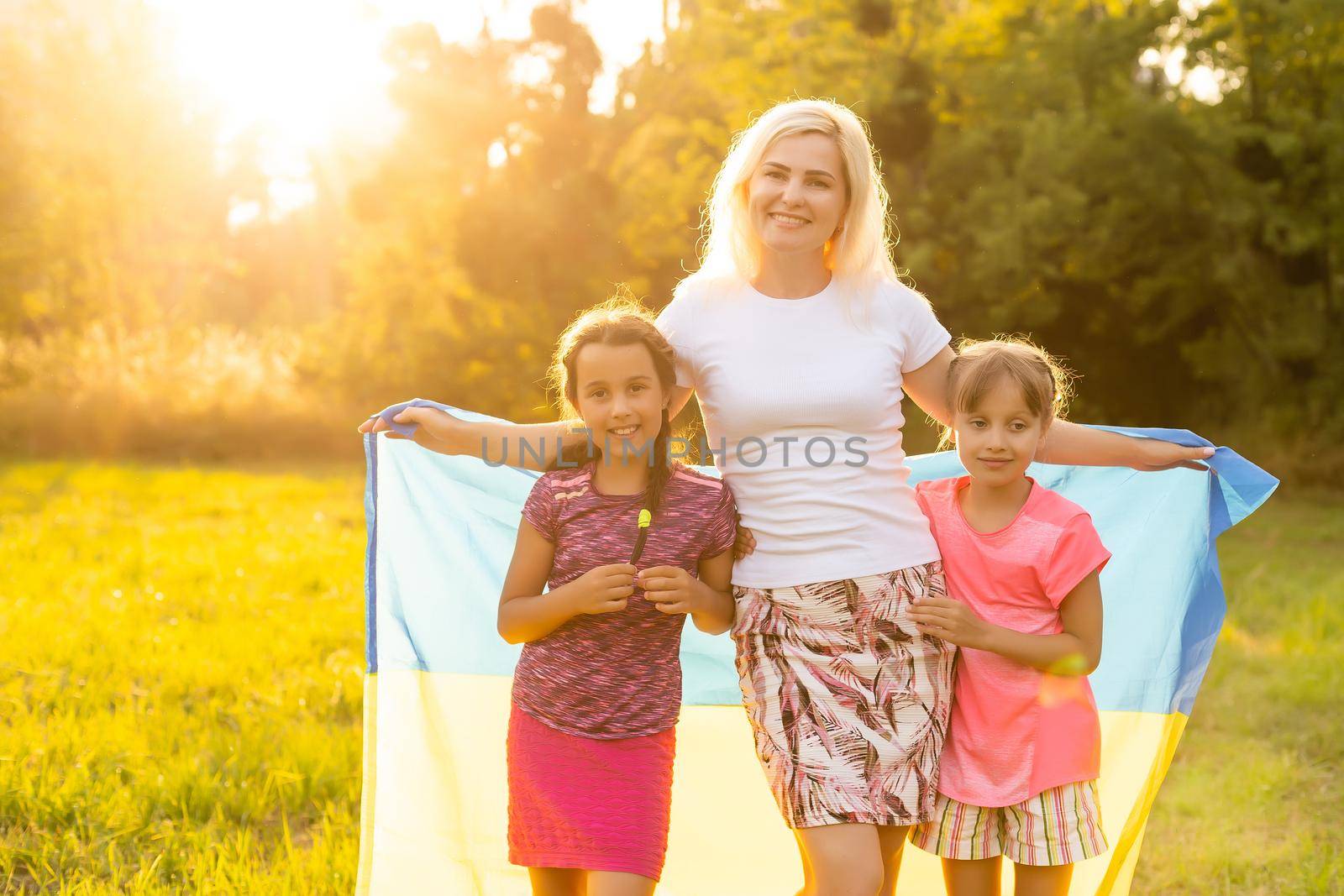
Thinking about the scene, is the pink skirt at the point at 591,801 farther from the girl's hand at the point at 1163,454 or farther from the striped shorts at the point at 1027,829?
the girl's hand at the point at 1163,454

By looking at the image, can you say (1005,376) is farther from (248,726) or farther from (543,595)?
(248,726)

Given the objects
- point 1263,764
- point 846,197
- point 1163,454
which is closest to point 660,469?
point 846,197

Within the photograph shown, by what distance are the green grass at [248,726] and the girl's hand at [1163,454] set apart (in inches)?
61.5

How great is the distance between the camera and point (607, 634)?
2674 mm

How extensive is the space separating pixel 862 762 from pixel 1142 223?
48.0 feet

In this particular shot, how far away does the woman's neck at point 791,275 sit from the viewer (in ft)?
9.48

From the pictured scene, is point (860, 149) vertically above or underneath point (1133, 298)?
underneath

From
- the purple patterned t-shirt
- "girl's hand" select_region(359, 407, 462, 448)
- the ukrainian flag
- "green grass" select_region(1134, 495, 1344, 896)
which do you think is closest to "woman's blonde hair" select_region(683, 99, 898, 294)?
the purple patterned t-shirt

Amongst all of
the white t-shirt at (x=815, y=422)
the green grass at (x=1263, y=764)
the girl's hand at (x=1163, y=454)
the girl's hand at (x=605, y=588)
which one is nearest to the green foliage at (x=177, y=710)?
the girl's hand at (x=605, y=588)

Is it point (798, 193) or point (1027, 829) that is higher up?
point (798, 193)

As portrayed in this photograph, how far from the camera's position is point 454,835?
10.7ft

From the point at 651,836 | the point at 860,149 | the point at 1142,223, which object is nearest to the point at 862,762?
the point at 651,836

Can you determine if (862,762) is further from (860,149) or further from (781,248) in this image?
(860,149)

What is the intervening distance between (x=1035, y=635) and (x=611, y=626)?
38.0 inches
